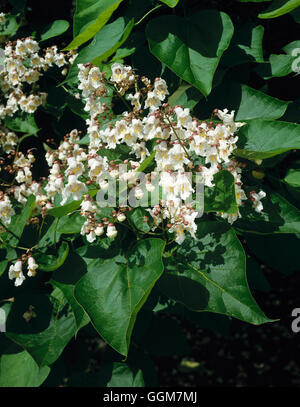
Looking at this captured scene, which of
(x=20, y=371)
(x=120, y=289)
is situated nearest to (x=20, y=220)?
(x=120, y=289)

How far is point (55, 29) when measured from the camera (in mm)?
2078

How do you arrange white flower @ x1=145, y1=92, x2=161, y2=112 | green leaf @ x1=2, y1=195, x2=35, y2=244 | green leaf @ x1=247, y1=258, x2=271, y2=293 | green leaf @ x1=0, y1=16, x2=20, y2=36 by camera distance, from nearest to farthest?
white flower @ x1=145, y1=92, x2=161, y2=112, green leaf @ x1=2, y1=195, x2=35, y2=244, green leaf @ x1=247, y1=258, x2=271, y2=293, green leaf @ x1=0, y1=16, x2=20, y2=36

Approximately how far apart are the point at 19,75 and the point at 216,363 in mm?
3130

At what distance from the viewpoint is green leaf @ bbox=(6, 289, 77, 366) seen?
5.66 feet

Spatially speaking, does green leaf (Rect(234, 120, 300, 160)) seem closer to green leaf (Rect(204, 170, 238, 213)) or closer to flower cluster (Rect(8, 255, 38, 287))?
green leaf (Rect(204, 170, 238, 213))

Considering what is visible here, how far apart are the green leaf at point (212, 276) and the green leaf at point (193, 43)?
53cm

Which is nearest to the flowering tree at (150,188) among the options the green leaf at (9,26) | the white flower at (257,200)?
the white flower at (257,200)

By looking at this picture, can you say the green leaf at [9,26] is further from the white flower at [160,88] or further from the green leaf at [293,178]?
the green leaf at [293,178]

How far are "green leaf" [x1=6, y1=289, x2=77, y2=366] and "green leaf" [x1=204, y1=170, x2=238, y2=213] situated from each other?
2.64 ft

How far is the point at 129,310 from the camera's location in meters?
1.38

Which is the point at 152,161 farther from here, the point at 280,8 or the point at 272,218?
the point at 280,8

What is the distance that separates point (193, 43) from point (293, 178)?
0.67 m

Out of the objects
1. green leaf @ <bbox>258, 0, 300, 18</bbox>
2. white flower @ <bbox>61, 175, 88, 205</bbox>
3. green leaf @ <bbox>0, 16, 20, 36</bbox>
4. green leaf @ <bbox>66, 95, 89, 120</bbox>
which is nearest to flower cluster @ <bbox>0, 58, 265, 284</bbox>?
white flower @ <bbox>61, 175, 88, 205</bbox>
